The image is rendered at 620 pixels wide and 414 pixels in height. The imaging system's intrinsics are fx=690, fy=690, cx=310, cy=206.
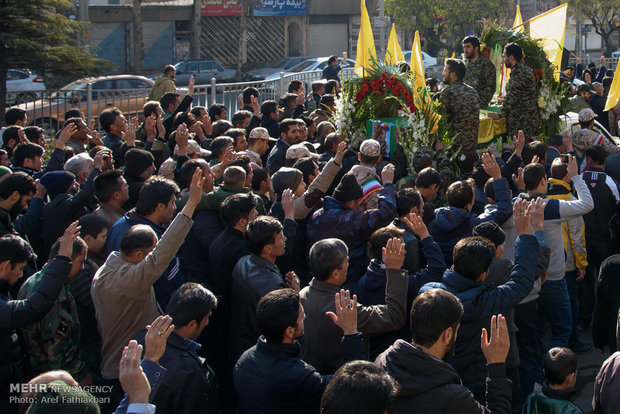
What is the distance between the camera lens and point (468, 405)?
3006 mm

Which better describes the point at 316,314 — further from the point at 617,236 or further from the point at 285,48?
the point at 285,48

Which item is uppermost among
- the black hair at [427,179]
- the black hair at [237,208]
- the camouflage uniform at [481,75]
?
the camouflage uniform at [481,75]

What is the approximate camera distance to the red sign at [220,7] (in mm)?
33500

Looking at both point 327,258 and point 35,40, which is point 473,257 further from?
point 35,40

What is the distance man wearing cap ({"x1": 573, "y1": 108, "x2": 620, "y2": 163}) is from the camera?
8039mm

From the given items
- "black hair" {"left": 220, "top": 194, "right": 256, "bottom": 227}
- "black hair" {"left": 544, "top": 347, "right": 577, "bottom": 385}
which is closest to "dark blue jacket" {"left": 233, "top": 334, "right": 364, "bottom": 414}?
"black hair" {"left": 544, "top": 347, "right": 577, "bottom": 385}

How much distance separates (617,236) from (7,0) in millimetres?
11137

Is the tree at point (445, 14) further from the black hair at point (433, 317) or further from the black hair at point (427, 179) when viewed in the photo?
the black hair at point (433, 317)

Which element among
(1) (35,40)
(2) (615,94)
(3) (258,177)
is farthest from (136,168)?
(1) (35,40)

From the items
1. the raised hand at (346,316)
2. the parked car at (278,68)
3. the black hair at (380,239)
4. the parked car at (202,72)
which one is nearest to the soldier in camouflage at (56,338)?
the raised hand at (346,316)

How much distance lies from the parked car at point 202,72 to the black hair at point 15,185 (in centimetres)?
2232

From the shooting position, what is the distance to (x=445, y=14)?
33.1 meters

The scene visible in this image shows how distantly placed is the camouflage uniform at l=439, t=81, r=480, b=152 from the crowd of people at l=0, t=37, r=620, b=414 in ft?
3.47

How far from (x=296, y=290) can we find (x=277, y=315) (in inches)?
34.5
